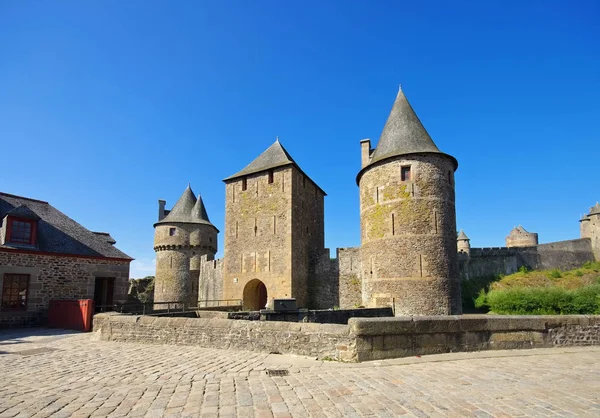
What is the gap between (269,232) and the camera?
802 inches

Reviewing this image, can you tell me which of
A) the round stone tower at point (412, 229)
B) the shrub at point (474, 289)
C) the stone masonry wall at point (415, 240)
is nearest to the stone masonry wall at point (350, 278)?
the round stone tower at point (412, 229)

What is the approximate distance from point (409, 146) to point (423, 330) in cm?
1177

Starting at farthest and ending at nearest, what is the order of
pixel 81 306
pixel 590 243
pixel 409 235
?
pixel 590 243, pixel 409 235, pixel 81 306

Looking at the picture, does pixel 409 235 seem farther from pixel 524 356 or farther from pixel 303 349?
pixel 303 349

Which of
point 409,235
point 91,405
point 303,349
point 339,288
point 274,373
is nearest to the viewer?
point 91,405

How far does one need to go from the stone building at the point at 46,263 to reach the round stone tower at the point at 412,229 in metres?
12.2

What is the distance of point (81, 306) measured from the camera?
41.2ft

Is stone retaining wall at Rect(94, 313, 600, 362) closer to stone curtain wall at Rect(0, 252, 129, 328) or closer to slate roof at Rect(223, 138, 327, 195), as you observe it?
stone curtain wall at Rect(0, 252, 129, 328)

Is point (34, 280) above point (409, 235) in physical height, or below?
below

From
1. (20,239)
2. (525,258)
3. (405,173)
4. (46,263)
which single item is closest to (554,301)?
(405,173)

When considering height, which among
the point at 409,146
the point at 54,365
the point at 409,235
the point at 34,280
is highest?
the point at 409,146

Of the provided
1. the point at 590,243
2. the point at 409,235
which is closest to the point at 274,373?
the point at 409,235

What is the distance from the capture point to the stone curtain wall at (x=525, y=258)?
26.3 meters

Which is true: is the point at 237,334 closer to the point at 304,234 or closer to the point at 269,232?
the point at 269,232
